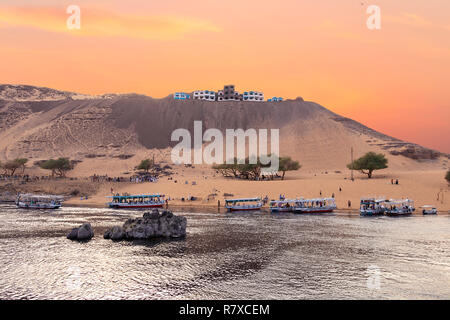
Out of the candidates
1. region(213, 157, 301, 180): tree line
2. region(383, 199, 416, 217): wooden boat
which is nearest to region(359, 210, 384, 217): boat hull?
region(383, 199, 416, 217): wooden boat

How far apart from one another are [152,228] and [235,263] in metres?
17.3

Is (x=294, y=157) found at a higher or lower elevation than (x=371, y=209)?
higher

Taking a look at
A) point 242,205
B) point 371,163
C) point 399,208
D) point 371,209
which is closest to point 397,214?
point 399,208

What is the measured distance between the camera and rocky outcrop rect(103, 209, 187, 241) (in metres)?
49.9

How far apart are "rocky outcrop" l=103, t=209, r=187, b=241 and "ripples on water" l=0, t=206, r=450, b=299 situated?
208cm

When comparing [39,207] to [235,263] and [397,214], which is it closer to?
[235,263]

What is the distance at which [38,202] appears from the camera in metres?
88.4

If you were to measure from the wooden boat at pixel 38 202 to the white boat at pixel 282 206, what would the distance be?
150 feet

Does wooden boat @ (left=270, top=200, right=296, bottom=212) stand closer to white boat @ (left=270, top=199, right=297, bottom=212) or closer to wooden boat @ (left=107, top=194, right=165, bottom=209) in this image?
white boat @ (left=270, top=199, right=297, bottom=212)

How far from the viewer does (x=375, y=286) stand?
30.8 m

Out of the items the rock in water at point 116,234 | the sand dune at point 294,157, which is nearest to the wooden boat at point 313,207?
the sand dune at point 294,157

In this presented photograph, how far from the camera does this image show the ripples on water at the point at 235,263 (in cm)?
2975

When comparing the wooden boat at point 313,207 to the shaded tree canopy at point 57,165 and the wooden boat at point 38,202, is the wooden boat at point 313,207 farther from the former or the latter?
the shaded tree canopy at point 57,165

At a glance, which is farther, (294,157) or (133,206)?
(294,157)
